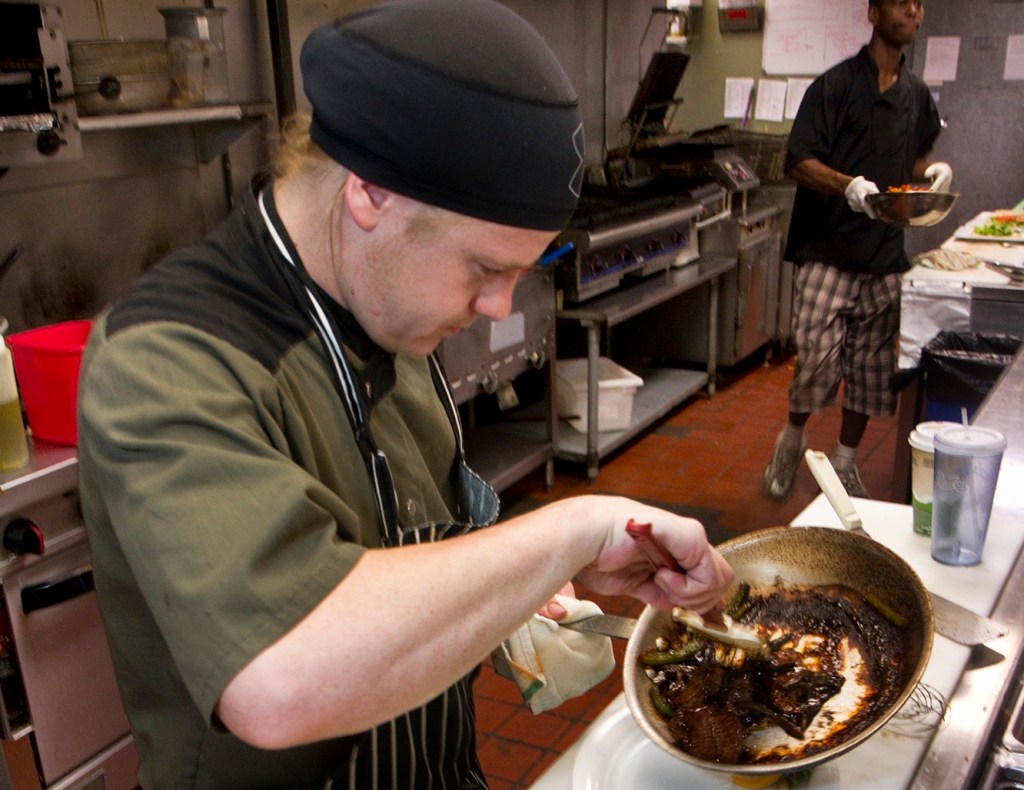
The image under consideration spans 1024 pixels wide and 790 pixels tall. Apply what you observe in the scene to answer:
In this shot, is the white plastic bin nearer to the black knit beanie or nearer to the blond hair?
the blond hair

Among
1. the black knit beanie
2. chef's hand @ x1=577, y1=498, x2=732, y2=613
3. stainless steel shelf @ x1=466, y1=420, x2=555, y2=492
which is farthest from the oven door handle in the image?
stainless steel shelf @ x1=466, y1=420, x2=555, y2=492

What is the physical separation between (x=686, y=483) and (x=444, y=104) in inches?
146

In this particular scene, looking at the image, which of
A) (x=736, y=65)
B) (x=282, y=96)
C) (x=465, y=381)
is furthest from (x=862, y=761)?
(x=736, y=65)

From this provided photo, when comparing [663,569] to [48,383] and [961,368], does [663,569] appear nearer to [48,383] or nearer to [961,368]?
[48,383]

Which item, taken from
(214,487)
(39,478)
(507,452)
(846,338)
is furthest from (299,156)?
(846,338)

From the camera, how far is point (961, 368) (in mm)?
3529

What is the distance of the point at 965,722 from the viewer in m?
1.38

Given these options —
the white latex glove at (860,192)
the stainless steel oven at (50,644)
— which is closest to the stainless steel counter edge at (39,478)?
the stainless steel oven at (50,644)

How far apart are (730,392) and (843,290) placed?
174cm

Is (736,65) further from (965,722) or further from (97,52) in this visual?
(965,722)

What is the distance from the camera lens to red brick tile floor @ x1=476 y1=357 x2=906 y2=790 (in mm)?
2838

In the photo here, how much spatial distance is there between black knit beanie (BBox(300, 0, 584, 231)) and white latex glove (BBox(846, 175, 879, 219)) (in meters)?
3.10

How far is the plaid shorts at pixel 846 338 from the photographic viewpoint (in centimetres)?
Result: 422

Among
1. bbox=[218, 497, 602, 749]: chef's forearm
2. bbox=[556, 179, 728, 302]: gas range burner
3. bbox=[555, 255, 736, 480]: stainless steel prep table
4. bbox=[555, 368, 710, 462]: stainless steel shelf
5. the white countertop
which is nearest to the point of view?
bbox=[218, 497, 602, 749]: chef's forearm
